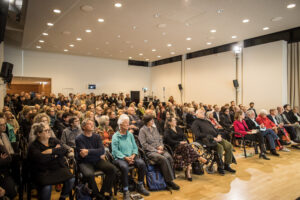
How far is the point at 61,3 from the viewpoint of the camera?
18.3 ft

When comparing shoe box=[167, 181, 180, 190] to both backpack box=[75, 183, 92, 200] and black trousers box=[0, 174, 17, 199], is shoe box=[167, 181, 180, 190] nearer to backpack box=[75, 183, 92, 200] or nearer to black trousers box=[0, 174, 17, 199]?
backpack box=[75, 183, 92, 200]

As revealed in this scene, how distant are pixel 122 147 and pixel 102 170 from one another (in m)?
0.51

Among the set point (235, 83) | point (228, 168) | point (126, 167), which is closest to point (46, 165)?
point (126, 167)

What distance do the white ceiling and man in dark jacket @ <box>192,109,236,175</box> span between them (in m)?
3.54

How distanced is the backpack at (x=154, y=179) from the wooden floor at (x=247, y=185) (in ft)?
0.33

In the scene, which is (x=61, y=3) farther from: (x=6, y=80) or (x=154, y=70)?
(x=154, y=70)

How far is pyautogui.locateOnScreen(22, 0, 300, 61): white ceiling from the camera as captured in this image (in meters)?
5.79

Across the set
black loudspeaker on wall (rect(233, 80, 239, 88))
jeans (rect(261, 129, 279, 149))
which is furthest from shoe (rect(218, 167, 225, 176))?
black loudspeaker on wall (rect(233, 80, 239, 88))

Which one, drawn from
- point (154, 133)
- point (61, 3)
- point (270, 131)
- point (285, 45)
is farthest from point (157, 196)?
point (285, 45)

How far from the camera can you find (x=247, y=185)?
3463mm

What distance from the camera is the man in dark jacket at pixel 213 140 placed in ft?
13.1

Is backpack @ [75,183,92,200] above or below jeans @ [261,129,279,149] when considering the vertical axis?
below

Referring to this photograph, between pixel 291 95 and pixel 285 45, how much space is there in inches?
85.8

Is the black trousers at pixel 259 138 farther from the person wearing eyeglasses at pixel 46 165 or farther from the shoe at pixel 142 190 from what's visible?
the person wearing eyeglasses at pixel 46 165
